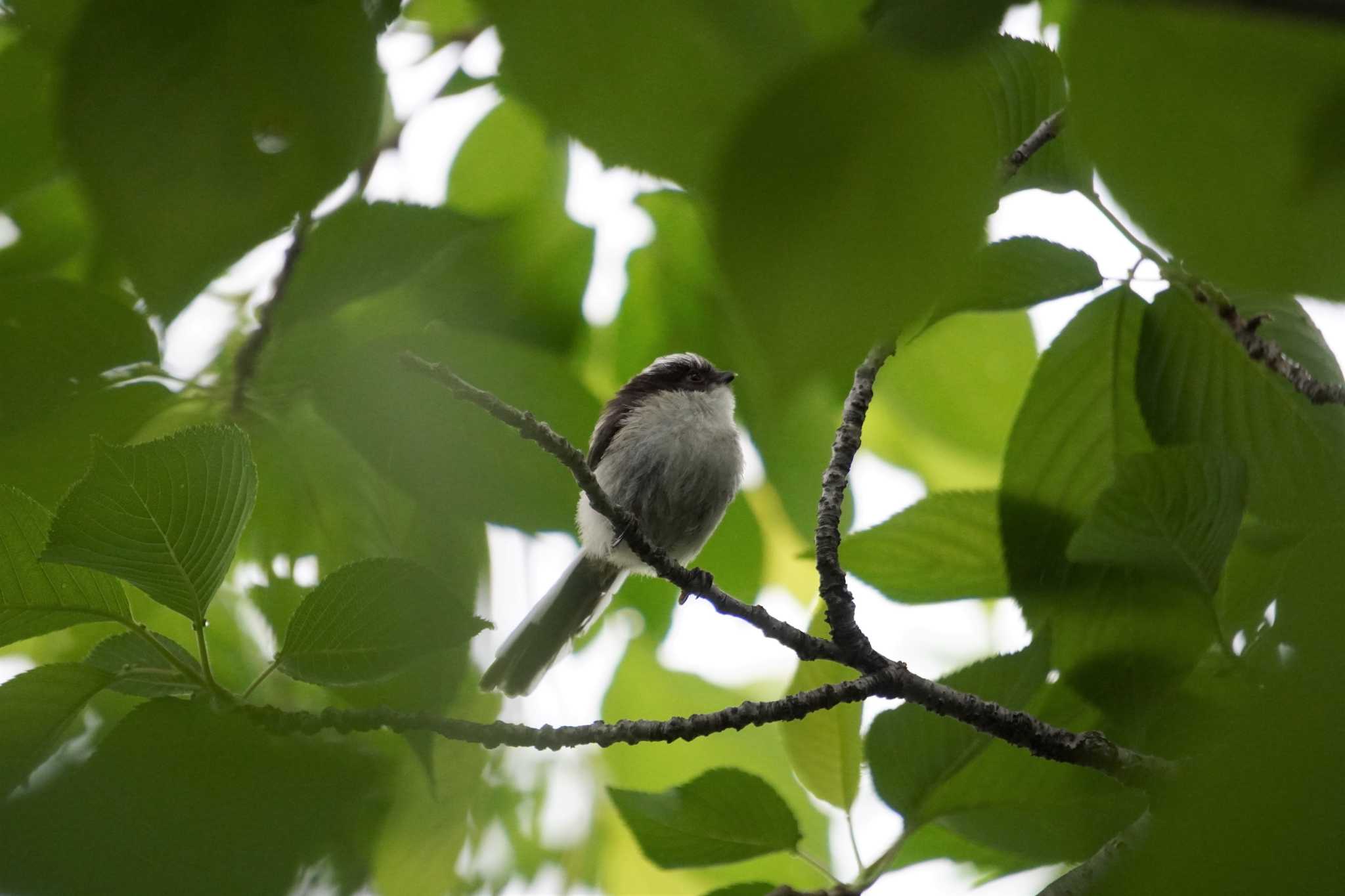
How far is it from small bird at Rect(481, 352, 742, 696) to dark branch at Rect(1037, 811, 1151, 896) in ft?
7.88

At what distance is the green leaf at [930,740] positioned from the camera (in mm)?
2432

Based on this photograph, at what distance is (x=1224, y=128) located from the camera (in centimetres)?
48

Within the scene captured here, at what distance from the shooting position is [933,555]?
258 centimetres

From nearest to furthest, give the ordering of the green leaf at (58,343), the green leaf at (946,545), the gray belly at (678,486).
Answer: the green leaf at (58,343), the green leaf at (946,545), the gray belly at (678,486)

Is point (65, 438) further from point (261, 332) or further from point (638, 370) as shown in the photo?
point (638, 370)

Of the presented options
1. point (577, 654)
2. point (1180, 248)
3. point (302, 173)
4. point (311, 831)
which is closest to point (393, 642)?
point (311, 831)

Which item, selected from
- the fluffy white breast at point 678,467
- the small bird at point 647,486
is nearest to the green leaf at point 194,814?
the small bird at point 647,486

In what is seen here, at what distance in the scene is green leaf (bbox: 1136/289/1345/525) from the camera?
2.30 meters

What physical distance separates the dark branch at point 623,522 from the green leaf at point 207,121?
1639mm

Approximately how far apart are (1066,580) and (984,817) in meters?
0.56

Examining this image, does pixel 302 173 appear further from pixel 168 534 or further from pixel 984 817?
pixel 984 817

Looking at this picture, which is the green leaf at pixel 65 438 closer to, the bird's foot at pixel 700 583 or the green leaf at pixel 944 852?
the bird's foot at pixel 700 583

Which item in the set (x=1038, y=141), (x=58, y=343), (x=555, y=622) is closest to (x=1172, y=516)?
(x=1038, y=141)

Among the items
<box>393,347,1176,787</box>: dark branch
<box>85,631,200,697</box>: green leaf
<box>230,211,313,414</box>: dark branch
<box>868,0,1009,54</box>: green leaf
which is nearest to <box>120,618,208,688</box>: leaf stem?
<box>85,631,200,697</box>: green leaf
